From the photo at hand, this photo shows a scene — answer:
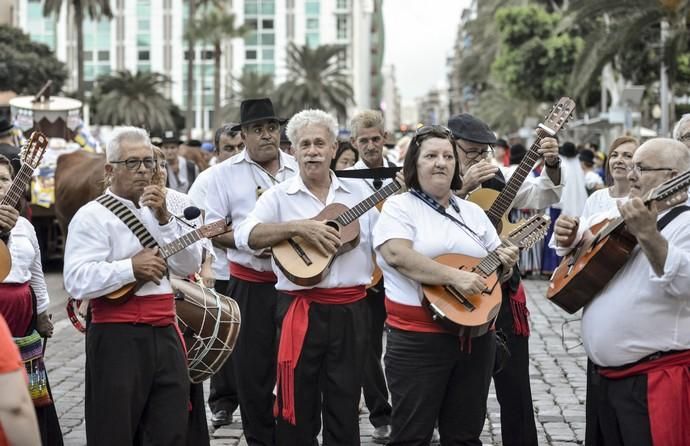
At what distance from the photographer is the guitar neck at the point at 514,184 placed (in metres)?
6.81

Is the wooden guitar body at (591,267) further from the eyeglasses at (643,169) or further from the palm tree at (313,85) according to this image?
the palm tree at (313,85)

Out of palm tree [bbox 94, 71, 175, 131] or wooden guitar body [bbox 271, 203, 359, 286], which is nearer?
wooden guitar body [bbox 271, 203, 359, 286]

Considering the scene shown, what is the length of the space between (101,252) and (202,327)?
0.90 m

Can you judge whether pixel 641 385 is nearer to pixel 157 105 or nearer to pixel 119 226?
pixel 119 226

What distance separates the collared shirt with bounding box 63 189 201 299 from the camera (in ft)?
18.6

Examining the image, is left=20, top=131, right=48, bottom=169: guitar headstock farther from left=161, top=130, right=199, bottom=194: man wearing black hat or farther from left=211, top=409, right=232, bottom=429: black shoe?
left=161, top=130, right=199, bottom=194: man wearing black hat

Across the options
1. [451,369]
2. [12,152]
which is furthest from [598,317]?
[12,152]

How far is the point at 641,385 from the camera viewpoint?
5.34 m

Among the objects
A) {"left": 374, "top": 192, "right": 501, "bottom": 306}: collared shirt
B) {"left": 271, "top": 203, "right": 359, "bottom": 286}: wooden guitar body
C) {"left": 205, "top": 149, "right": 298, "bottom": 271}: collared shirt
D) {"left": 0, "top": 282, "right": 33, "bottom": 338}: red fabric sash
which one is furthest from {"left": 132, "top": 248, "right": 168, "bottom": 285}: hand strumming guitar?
{"left": 205, "top": 149, "right": 298, "bottom": 271}: collared shirt

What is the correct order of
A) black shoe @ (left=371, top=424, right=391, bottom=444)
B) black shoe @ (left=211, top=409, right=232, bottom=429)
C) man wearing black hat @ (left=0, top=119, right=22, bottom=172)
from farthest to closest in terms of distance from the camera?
black shoe @ (left=211, top=409, right=232, bottom=429) < black shoe @ (left=371, top=424, right=391, bottom=444) < man wearing black hat @ (left=0, top=119, right=22, bottom=172)

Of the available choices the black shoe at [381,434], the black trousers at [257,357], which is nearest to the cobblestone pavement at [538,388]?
the black shoe at [381,434]

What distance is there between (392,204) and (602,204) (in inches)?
103

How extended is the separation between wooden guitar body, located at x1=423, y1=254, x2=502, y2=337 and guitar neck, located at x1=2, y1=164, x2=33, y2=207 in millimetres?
2219

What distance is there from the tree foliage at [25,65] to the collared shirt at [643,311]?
66.4m
